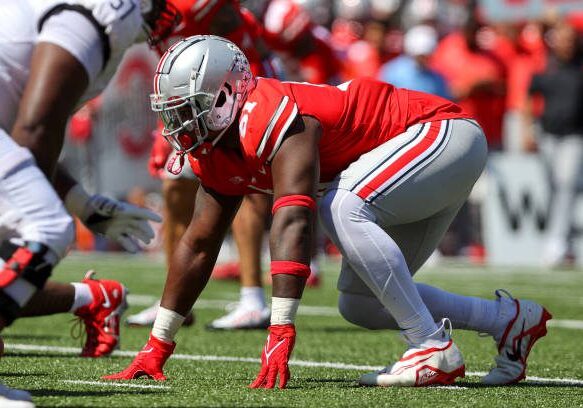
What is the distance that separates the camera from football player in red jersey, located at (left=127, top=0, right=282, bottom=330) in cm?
618

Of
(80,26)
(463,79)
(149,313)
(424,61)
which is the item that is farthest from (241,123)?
(463,79)

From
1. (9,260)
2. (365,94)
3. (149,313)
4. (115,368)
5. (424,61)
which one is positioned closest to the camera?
(9,260)

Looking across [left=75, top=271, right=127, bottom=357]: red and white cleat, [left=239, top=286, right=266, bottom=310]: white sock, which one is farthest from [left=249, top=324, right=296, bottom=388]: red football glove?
[left=239, top=286, right=266, bottom=310]: white sock

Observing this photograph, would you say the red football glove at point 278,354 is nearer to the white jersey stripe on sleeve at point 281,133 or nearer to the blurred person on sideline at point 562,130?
the white jersey stripe on sleeve at point 281,133

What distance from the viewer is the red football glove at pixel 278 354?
387cm

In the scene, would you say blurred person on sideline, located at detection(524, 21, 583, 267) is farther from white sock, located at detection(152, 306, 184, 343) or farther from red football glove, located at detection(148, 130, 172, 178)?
white sock, located at detection(152, 306, 184, 343)

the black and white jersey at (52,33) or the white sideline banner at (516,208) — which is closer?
the black and white jersey at (52,33)

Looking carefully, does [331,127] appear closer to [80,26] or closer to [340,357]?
[80,26]

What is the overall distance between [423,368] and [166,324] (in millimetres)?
861

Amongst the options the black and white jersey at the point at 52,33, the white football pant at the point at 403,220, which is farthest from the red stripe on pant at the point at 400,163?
the black and white jersey at the point at 52,33

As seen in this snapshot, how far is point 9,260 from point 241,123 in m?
1.00

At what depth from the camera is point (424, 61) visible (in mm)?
11625

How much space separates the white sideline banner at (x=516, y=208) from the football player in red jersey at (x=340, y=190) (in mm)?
7656

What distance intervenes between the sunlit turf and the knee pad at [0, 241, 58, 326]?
33cm
